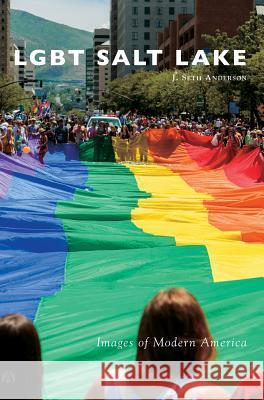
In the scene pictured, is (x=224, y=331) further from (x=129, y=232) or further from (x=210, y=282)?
(x=129, y=232)

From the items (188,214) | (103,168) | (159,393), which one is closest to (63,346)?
(159,393)

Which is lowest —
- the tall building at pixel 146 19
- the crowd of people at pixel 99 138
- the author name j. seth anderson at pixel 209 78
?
the crowd of people at pixel 99 138

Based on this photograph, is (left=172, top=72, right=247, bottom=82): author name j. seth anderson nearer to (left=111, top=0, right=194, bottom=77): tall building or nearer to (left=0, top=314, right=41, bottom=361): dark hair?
(left=0, top=314, right=41, bottom=361): dark hair

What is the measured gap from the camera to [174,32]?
4114 inches

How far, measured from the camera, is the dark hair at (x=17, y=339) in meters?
2.64

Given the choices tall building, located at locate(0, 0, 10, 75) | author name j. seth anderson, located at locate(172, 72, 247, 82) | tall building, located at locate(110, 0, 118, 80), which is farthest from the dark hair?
tall building, located at locate(0, 0, 10, 75)

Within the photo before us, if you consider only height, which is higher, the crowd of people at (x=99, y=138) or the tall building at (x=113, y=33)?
the tall building at (x=113, y=33)

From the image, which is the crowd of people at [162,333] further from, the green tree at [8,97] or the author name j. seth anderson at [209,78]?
the green tree at [8,97]

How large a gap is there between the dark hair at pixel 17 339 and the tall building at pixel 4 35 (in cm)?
18603

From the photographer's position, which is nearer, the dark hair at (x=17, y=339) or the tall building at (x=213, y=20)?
the dark hair at (x=17, y=339)

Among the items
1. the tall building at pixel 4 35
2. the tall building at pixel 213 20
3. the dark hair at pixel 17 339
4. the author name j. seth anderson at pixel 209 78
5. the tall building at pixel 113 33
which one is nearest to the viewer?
the dark hair at pixel 17 339

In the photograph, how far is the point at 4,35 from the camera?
189000 millimetres

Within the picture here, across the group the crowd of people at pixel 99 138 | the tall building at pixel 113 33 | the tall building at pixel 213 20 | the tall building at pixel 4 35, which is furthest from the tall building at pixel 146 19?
the crowd of people at pixel 99 138

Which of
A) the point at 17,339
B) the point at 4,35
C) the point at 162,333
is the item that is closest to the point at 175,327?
Answer: the point at 162,333
